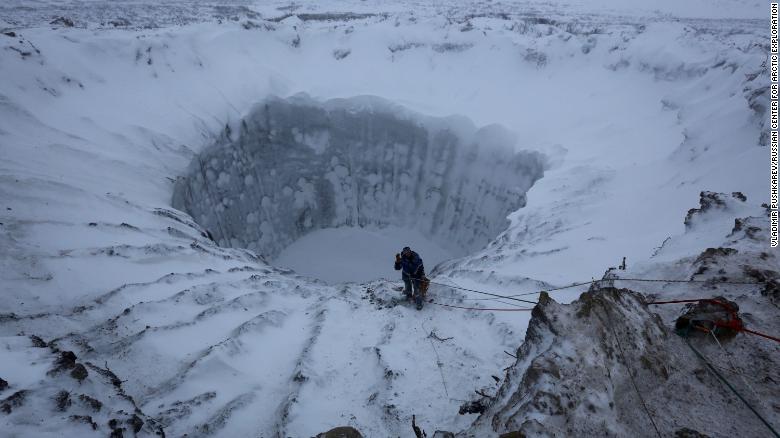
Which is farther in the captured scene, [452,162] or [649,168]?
[452,162]

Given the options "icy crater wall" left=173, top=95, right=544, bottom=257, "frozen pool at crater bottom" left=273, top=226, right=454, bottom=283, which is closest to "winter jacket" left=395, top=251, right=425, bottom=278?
"icy crater wall" left=173, top=95, right=544, bottom=257

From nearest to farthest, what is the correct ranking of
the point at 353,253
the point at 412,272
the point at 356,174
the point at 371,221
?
the point at 412,272
the point at 353,253
the point at 356,174
the point at 371,221

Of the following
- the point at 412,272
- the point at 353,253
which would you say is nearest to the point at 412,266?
the point at 412,272

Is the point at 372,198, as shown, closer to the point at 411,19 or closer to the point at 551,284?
the point at 411,19

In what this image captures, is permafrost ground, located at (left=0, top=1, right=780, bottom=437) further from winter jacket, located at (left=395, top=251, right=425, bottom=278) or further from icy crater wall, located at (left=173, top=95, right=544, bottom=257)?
winter jacket, located at (left=395, top=251, right=425, bottom=278)

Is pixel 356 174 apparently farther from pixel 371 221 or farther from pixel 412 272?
pixel 412 272

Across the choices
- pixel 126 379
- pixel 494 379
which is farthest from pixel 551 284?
pixel 126 379
